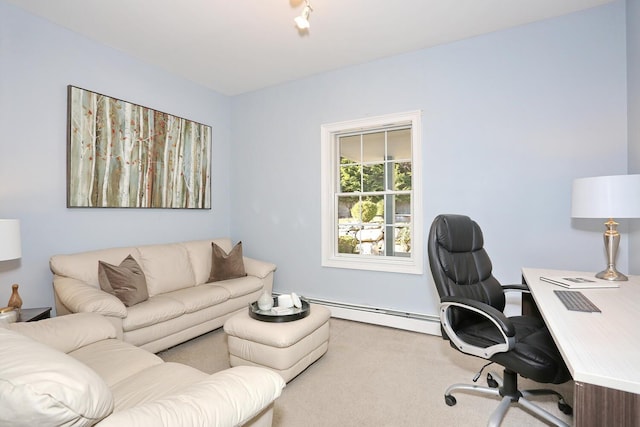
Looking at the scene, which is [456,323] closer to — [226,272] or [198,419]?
[198,419]

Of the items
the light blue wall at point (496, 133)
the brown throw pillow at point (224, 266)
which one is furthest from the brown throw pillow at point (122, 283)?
the light blue wall at point (496, 133)

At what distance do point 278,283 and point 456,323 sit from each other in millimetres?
2707

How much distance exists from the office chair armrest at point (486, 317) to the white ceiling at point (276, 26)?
229 cm

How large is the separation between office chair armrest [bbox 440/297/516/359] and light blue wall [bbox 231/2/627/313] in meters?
1.47

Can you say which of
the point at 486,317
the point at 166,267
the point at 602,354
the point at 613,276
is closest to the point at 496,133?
the point at 613,276

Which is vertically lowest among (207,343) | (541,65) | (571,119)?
(207,343)

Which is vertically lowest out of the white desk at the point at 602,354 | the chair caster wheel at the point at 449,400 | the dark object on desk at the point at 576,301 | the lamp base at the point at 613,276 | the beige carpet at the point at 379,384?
the beige carpet at the point at 379,384

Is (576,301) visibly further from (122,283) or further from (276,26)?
(122,283)

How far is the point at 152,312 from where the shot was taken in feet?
8.41

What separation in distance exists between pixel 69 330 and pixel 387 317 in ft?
8.87

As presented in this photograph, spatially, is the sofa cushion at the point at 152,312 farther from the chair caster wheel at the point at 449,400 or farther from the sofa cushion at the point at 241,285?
the chair caster wheel at the point at 449,400

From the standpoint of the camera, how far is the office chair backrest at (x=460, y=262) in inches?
74.7

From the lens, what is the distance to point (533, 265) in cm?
279

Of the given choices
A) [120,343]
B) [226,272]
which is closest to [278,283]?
[226,272]
